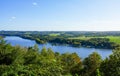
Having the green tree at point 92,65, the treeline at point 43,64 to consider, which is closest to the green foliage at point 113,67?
the treeline at point 43,64

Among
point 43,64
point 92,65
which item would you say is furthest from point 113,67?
point 43,64

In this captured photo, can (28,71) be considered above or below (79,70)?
above

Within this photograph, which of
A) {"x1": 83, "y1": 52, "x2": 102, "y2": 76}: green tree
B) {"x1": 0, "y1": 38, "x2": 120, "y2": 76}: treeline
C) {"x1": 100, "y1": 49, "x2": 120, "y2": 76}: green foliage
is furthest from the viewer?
{"x1": 83, "y1": 52, "x2": 102, "y2": 76}: green tree

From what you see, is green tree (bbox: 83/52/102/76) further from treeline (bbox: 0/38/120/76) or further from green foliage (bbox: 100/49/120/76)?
green foliage (bbox: 100/49/120/76)

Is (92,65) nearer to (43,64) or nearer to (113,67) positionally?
(113,67)

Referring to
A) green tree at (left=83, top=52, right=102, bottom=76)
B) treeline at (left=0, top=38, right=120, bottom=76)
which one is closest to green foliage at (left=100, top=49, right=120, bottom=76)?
treeline at (left=0, top=38, right=120, bottom=76)

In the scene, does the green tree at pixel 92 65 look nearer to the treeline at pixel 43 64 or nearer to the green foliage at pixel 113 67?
the treeline at pixel 43 64

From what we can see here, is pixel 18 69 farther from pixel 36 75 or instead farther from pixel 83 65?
pixel 83 65

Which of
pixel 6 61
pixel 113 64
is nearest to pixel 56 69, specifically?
pixel 6 61
